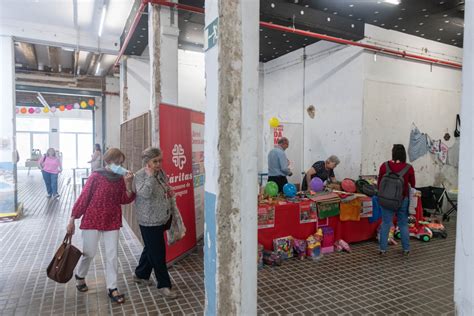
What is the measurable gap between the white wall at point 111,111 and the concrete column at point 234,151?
38.8 feet

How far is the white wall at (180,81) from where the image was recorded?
7965 mm

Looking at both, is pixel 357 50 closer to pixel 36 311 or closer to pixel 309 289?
pixel 309 289

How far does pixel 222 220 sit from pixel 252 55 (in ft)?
3.61

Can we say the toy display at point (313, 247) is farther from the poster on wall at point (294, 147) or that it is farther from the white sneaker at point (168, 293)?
the poster on wall at point (294, 147)

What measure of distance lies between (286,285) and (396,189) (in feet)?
6.46

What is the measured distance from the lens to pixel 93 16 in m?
6.61

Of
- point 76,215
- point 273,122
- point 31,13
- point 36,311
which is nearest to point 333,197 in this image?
point 273,122

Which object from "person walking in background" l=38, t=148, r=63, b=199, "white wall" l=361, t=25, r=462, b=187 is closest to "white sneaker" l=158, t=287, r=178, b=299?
"white wall" l=361, t=25, r=462, b=187

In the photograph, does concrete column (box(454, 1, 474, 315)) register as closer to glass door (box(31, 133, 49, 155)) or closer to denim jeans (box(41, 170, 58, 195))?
denim jeans (box(41, 170, 58, 195))

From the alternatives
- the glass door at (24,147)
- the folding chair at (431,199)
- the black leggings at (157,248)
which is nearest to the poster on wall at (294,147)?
the folding chair at (431,199)

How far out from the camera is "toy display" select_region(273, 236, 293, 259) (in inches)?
168

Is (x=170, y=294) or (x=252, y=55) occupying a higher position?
(x=252, y=55)

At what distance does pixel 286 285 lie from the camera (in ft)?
11.8

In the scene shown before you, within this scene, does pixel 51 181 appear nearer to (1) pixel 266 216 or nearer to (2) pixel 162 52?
(2) pixel 162 52
